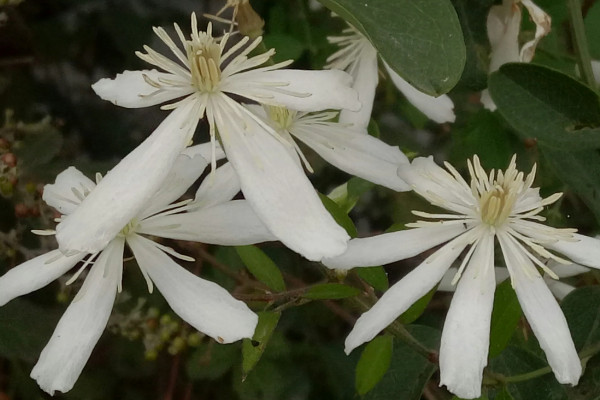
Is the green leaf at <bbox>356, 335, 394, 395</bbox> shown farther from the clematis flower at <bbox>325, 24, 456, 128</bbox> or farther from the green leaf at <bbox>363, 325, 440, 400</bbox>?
the clematis flower at <bbox>325, 24, 456, 128</bbox>

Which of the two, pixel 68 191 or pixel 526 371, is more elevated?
pixel 68 191

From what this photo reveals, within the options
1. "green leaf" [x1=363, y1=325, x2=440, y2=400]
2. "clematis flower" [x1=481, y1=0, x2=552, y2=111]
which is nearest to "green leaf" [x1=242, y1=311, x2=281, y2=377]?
A: "green leaf" [x1=363, y1=325, x2=440, y2=400]

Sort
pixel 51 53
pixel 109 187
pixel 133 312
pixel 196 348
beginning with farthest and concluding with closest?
1. pixel 51 53
2. pixel 196 348
3. pixel 133 312
4. pixel 109 187

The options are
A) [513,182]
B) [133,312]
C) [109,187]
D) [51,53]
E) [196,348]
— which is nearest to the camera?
[109,187]

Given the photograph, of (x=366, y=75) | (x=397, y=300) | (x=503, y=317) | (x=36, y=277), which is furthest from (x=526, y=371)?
(x=36, y=277)

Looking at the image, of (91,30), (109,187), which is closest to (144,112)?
(91,30)

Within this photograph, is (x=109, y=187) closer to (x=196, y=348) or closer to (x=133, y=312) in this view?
(x=133, y=312)

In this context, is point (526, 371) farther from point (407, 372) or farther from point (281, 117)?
point (281, 117)
